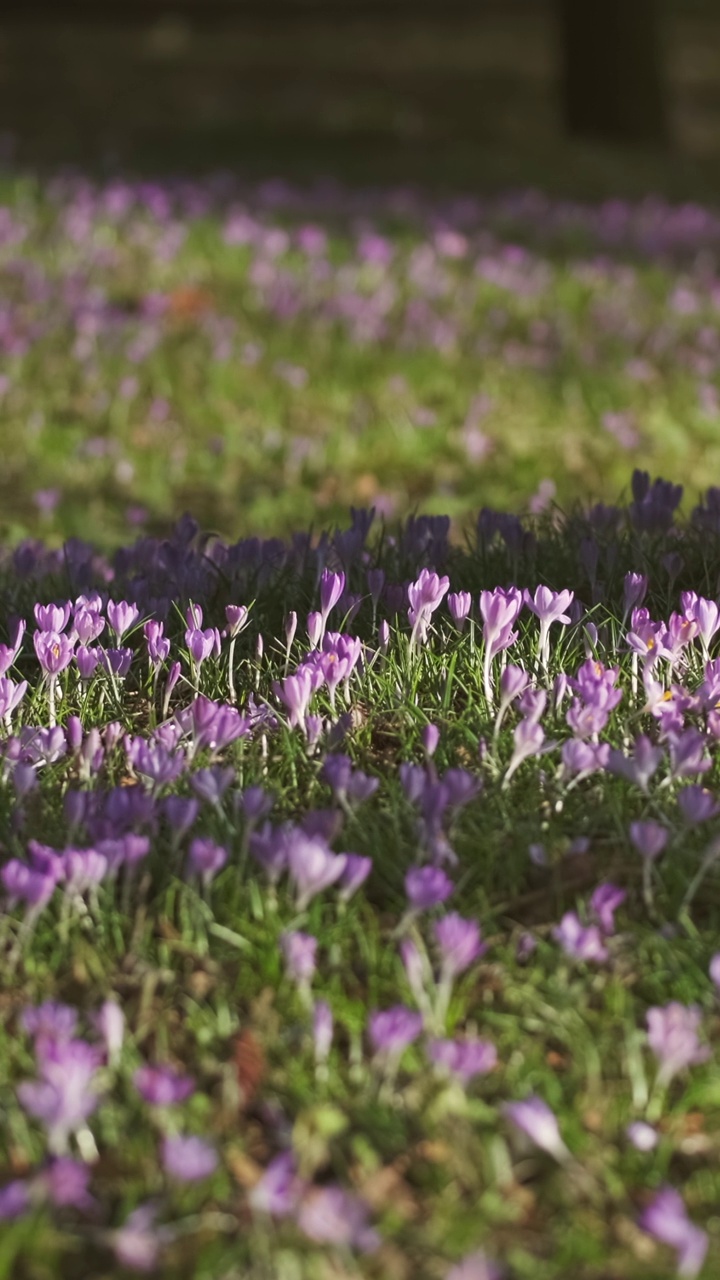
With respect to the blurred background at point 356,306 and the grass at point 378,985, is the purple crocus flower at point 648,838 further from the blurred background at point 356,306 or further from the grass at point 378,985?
the blurred background at point 356,306

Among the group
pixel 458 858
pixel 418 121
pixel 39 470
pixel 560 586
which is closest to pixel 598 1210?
pixel 458 858

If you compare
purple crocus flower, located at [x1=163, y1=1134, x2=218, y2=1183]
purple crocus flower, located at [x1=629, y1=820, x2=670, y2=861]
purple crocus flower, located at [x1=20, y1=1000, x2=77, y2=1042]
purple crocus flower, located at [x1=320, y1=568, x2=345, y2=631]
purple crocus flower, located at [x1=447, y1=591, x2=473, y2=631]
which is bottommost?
purple crocus flower, located at [x1=163, y1=1134, x2=218, y2=1183]

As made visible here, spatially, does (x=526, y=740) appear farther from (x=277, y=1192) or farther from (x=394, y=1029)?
(x=277, y=1192)

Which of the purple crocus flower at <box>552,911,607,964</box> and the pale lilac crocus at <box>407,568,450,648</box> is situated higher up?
the pale lilac crocus at <box>407,568,450,648</box>

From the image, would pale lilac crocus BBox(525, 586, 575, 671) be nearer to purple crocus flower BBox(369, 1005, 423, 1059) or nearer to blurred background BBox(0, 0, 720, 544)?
purple crocus flower BBox(369, 1005, 423, 1059)

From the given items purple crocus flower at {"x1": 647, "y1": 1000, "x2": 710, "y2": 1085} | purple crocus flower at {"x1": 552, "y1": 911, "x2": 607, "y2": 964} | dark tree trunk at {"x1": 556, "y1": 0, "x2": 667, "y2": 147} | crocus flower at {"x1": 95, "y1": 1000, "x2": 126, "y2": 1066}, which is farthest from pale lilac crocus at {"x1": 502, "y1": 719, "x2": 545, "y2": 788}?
dark tree trunk at {"x1": 556, "y1": 0, "x2": 667, "y2": 147}
